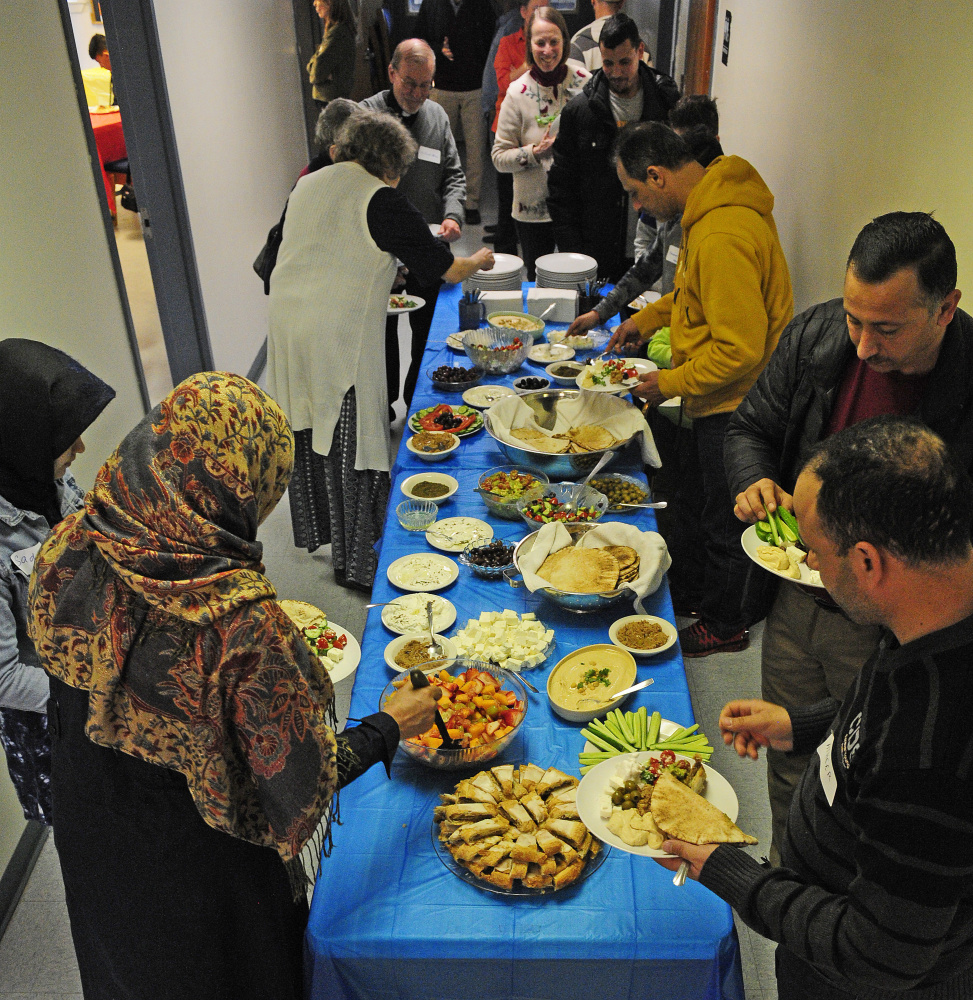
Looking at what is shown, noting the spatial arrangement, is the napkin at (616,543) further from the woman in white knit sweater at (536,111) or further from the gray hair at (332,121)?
the woman in white knit sweater at (536,111)

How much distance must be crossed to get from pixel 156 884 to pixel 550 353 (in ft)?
8.99

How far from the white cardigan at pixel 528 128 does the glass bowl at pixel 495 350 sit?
6.94ft

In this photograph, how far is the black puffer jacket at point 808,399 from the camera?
1.73 metres

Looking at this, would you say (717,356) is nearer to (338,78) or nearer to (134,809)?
(134,809)

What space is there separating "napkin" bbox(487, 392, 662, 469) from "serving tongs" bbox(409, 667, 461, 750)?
120 centimetres

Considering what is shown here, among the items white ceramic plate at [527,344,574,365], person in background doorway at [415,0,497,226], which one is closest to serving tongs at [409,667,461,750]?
white ceramic plate at [527,344,574,365]

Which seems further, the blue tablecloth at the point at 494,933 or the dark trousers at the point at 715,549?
the dark trousers at the point at 715,549

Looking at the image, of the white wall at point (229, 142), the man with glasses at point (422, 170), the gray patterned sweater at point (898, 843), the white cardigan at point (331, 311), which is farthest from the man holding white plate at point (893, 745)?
the white wall at point (229, 142)

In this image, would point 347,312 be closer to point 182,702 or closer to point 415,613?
point 415,613

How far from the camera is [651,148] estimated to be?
279cm

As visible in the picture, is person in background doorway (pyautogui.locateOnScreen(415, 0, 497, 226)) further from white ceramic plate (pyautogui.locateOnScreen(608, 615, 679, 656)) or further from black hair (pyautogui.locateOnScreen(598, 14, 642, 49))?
white ceramic plate (pyautogui.locateOnScreen(608, 615, 679, 656))

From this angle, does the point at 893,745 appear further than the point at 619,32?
No

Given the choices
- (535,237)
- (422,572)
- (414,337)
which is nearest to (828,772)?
(422,572)

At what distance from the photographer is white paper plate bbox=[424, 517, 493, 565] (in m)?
2.37
